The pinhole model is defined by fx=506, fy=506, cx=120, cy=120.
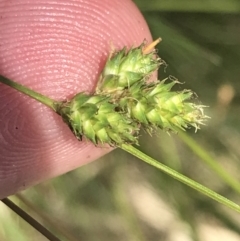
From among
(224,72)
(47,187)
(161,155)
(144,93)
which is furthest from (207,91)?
(144,93)

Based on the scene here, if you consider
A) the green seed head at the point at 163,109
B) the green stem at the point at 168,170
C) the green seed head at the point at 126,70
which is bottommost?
the green stem at the point at 168,170

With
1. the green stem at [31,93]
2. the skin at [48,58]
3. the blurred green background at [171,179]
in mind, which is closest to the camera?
the green stem at [31,93]

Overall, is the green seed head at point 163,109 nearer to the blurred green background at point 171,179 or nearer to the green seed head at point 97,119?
the green seed head at point 97,119

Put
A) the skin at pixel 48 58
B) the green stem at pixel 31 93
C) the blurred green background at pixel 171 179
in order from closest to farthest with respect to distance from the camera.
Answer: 1. the green stem at pixel 31 93
2. the skin at pixel 48 58
3. the blurred green background at pixel 171 179

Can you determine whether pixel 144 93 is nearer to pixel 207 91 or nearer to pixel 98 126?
pixel 98 126

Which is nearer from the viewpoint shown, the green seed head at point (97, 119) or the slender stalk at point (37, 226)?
the green seed head at point (97, 119)

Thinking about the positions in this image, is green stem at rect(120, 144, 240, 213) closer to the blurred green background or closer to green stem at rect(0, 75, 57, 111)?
green stem at rect(0, 75, 57, 111)

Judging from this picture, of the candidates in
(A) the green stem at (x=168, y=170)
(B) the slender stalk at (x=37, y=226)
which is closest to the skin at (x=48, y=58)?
(B) the slender stalk at (x=37, y=226)
